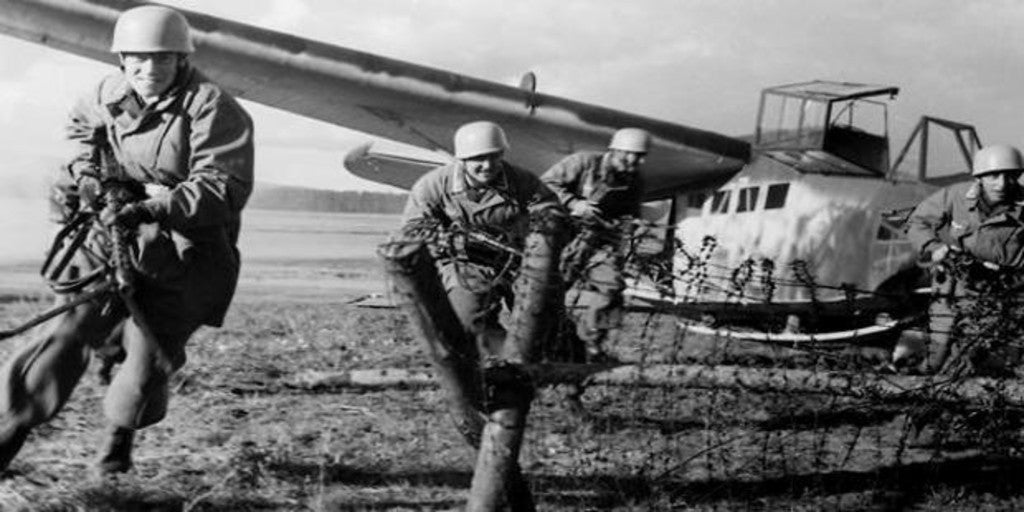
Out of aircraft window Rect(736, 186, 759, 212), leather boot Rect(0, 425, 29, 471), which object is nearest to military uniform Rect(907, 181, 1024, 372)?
leather boot Rect(0, 425, 29, 471)

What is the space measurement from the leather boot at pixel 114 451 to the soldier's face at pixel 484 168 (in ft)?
7.22

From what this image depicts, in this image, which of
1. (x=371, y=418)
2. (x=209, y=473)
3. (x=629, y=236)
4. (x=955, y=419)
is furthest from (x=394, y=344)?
(x=629, y=236)

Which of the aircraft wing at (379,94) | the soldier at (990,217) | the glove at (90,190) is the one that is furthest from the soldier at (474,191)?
the aircraft wing at (379,94)

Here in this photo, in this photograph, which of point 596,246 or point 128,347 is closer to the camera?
point 596,246

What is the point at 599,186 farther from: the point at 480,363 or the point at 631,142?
the point at 480,363

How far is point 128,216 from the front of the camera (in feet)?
13.5

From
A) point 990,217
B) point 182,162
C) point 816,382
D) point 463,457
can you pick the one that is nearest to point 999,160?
point 990,217

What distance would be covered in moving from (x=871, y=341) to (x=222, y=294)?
7710 millimetres

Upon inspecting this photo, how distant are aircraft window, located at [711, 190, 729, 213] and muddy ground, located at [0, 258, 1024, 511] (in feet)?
19.3

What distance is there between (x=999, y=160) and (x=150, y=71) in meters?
4.99

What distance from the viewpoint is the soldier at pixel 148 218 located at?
4211mm

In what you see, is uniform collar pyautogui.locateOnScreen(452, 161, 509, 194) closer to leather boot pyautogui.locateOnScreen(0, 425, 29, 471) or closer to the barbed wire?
the barbed wire

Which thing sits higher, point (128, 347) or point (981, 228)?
point (981, 228)

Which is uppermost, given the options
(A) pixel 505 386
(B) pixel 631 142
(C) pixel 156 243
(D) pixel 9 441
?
(B) pixel 631 142
